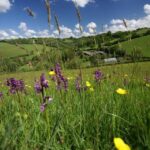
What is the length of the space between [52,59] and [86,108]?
2.90 ft

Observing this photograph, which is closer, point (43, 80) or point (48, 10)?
point (43, 80)

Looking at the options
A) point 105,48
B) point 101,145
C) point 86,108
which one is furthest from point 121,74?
point 101,145

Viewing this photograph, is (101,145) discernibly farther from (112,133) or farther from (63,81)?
(63,81)

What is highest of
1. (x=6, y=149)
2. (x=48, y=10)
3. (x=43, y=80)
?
(x=48, y=10)

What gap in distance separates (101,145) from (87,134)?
0.16 m

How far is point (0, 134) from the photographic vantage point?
1.78 metres

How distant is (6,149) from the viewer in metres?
1.01

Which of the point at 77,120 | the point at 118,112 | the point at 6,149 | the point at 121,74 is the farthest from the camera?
the point at 121,74

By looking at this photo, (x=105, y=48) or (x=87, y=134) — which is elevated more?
(x=105, y=48)

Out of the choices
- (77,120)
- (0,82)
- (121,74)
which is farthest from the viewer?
(0,82)

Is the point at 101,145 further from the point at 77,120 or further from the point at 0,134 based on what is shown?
the point at 0,134

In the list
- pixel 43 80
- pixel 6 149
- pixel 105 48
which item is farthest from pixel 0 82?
pixel 6 149

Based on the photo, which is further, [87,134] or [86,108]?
[86,108]

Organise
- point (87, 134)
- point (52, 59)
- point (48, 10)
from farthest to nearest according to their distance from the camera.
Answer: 1. point (52, 59)
2. point (48, 10)
3. point (87, 134)
